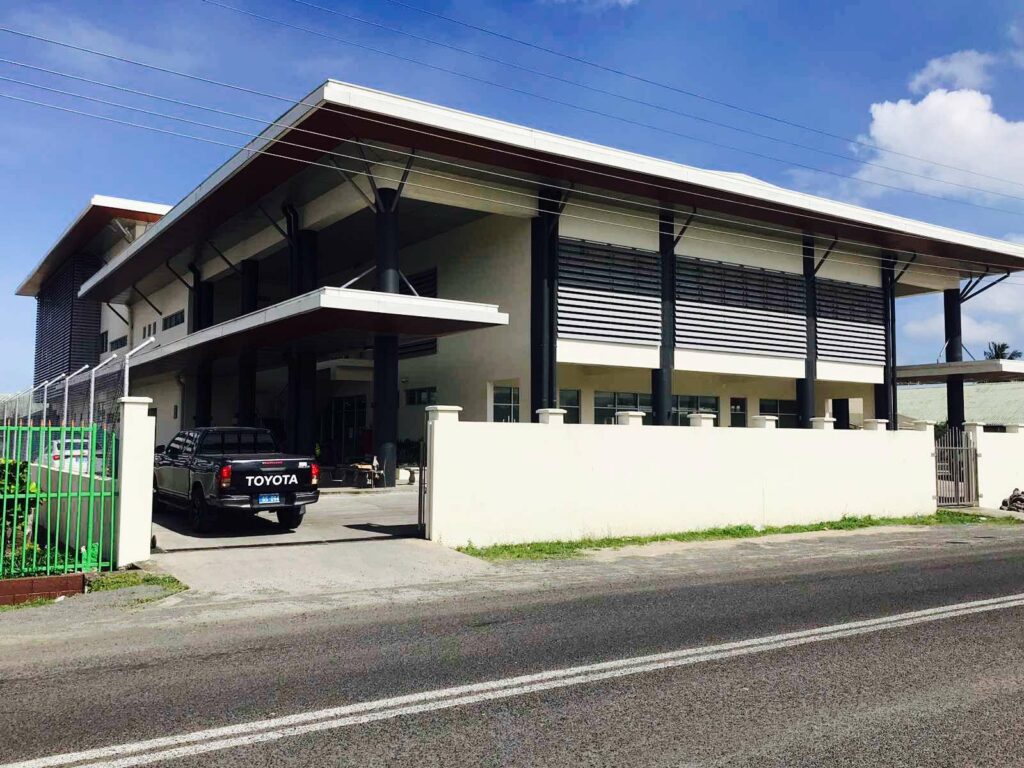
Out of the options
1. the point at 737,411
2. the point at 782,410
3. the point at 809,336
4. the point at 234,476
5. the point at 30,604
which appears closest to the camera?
the point at 30,604

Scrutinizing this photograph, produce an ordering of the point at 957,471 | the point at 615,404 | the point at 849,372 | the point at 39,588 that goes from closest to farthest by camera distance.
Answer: the point at 39,588 < the point at 957,471 < the point at 615,404 < the point at 849,372

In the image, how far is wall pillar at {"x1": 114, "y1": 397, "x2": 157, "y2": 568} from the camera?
11359mm

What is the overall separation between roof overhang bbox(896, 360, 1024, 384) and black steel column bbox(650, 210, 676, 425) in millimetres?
13592

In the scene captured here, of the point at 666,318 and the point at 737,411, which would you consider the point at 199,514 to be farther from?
the point at 737,411

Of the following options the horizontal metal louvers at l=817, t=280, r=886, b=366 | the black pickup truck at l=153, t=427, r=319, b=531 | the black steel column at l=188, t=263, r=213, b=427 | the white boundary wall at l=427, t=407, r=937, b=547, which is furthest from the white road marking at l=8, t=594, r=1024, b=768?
the black steel column at l=188, t=263, r=213, b=427

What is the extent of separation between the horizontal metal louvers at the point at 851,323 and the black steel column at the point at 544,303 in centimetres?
1252

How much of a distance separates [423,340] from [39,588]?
838 inches

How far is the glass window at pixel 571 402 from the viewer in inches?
1189

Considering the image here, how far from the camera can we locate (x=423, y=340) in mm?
30547

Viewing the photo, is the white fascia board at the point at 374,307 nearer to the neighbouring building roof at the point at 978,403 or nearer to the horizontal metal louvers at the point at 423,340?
the horizontal metal louvers at the point at 423,340

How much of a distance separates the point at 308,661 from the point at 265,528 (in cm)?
940

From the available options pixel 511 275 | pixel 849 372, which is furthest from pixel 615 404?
pixel 849 372

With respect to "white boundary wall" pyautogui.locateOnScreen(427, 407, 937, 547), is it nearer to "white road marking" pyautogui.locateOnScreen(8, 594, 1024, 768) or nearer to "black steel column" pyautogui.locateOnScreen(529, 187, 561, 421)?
"white road marking" pyautogui.locateOnScreen(8, 594, 1024, 768)

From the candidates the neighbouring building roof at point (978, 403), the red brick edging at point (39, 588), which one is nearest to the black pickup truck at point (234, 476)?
the red brick edging at point (39, 588)
